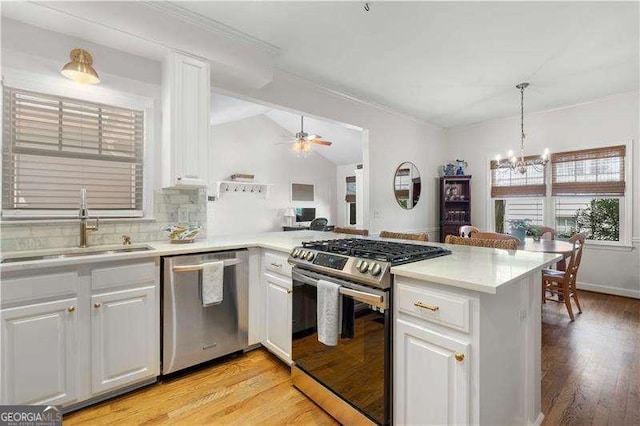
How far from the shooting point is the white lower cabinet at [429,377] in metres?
1.27

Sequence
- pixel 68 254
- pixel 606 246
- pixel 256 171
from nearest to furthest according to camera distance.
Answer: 1. pixel 68 254
2. pixel 606 246
3. pixel 256 171

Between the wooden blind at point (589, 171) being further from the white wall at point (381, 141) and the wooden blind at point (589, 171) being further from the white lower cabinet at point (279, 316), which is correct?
the white lower cabinet at point (279, 316)

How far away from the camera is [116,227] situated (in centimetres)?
244

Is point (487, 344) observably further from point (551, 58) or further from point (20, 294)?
point (551, 58)

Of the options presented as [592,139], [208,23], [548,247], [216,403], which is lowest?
[216,403]

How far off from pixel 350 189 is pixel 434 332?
7.69m

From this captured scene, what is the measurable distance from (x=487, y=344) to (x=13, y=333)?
2.39 metres

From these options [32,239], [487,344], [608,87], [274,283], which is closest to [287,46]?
[274,283]

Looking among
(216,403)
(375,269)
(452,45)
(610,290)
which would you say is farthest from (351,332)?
(610,290)

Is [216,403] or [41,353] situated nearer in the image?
[41,353]

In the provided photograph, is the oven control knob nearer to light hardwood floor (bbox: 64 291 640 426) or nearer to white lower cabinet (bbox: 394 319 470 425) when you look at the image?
white lower cabinet (bbox: 394 319 470 425)

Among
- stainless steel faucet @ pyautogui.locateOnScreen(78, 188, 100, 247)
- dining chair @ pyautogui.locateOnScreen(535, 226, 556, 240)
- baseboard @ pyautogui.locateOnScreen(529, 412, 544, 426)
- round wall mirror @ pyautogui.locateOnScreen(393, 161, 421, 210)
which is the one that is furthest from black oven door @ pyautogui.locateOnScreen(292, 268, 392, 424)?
dining chair @ pyautogui.locateOnScreen(535, 226, 556, 240)

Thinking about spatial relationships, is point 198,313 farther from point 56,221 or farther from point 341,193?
point 341,193

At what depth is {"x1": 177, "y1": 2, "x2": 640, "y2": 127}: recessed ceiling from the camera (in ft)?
7.59
